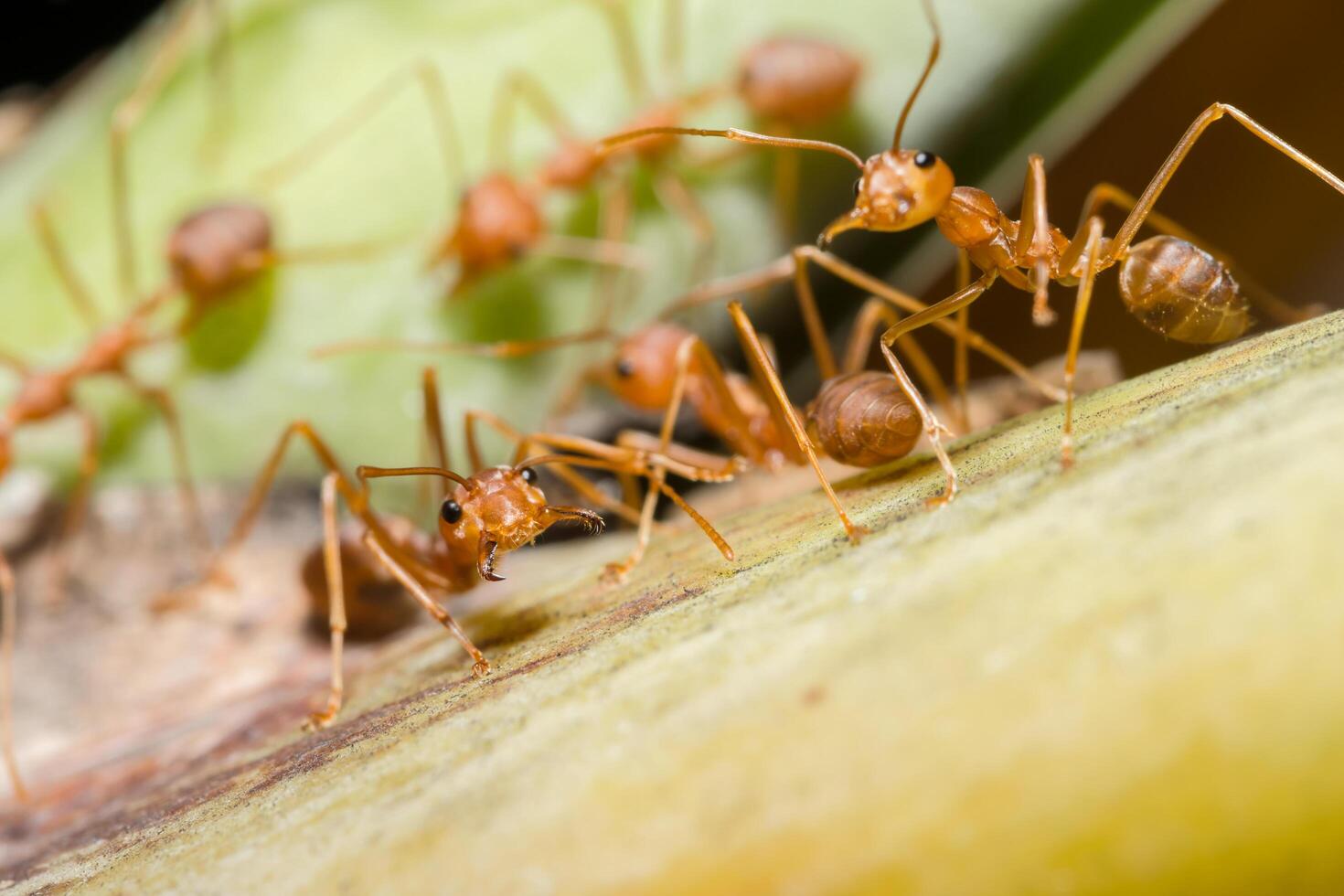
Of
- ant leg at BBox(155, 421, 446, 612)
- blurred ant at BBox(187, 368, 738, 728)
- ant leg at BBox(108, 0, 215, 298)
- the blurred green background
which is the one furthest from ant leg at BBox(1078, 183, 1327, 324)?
ant leg at BBox(108, 0, 215, 298)

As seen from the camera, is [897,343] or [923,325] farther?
[897,343]

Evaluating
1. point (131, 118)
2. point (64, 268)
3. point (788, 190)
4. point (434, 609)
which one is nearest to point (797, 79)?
point (788, 190)

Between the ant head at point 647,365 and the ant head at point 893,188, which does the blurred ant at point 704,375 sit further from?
the ant head at point 893,188

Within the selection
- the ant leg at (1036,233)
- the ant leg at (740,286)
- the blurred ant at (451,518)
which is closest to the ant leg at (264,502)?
the blurred ant at (451,518)

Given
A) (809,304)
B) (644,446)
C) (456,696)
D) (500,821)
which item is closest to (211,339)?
(644,446)

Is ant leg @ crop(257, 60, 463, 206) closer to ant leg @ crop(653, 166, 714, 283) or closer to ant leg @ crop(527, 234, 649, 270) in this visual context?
ant leg @ crop(527, 234, 649, 270)

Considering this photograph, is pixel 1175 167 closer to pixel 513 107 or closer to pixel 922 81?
pixel 922 81

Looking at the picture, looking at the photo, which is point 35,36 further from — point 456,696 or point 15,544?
point 456,696
